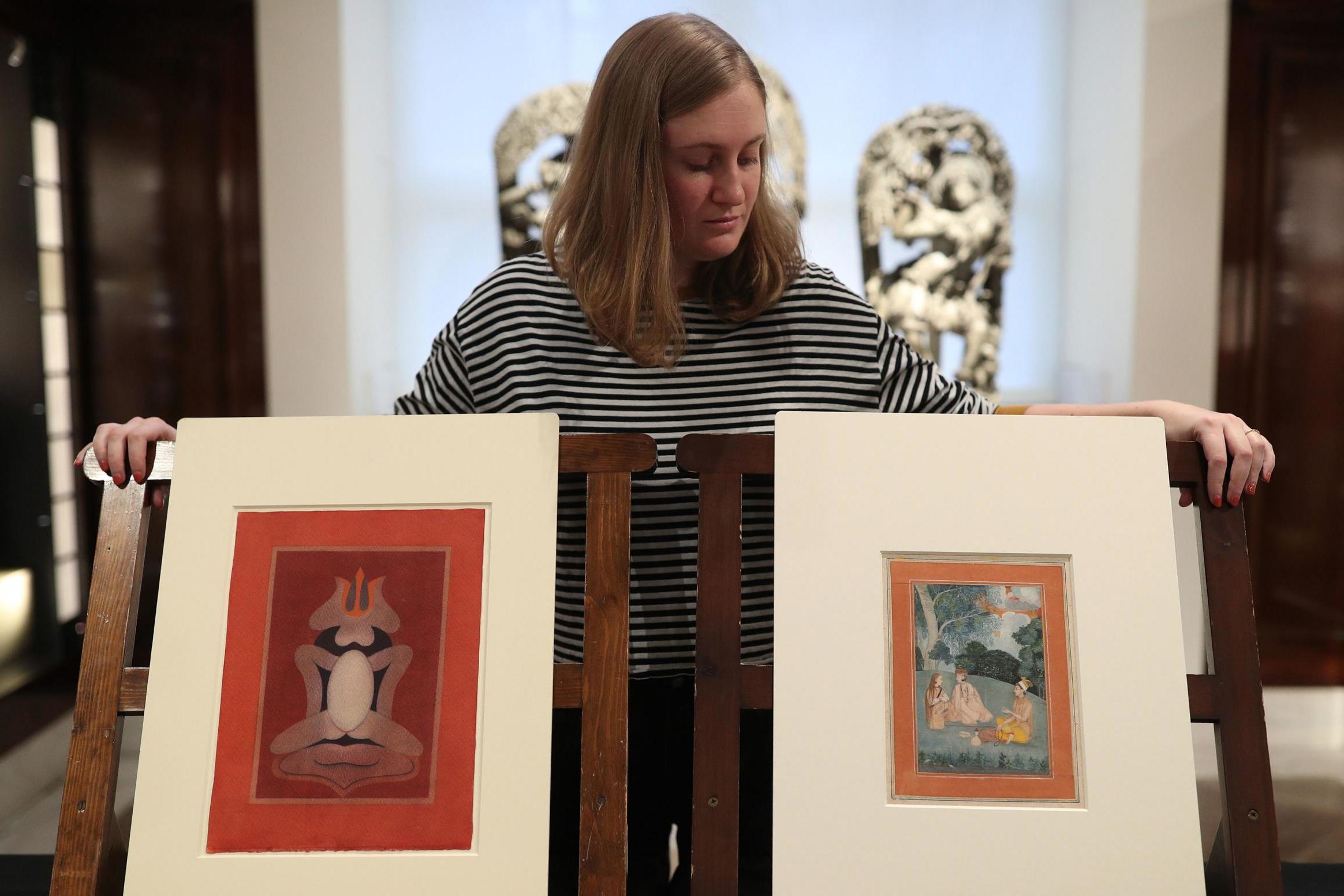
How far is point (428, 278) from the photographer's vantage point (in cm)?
330

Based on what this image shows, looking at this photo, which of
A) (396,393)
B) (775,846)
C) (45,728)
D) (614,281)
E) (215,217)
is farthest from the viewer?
(396,393)

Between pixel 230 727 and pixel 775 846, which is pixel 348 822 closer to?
pixel 230 727

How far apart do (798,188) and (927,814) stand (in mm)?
2568

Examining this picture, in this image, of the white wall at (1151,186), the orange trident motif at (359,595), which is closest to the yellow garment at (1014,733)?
the orange trident motif at (359,595)

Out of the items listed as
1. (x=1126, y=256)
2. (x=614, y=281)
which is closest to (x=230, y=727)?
(x=614, y=281)

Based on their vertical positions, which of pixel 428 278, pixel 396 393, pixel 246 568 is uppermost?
pixel 428 278

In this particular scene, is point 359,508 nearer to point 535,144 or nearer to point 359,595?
point 359,595

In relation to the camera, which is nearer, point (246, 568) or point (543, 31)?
point (246, 568)

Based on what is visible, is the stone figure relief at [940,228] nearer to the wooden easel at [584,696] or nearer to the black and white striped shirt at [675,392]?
the black and white striped shirt at [675,392]

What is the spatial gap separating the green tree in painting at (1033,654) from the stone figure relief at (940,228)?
89.2 inches

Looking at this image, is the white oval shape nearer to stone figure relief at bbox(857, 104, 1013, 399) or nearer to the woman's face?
the woman's face

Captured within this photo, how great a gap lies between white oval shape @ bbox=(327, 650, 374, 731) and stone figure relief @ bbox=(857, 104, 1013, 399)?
2.46 meters

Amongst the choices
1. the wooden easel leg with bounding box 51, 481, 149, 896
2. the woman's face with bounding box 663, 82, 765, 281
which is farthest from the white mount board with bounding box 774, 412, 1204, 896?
the wooden easel leg with bounding box 51, 481, 149, 896

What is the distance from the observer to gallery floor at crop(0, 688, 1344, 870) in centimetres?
216
